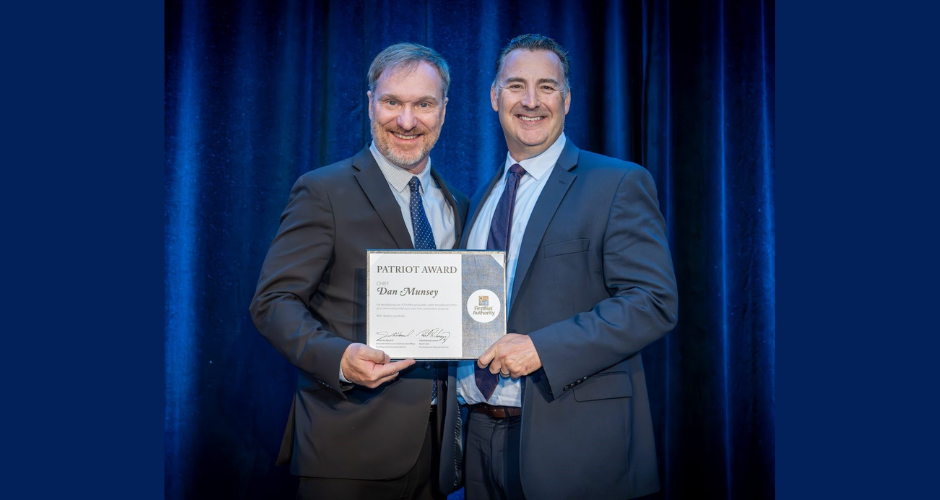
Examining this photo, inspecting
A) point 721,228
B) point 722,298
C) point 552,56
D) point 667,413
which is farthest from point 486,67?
point 667,413

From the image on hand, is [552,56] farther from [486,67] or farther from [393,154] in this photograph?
[486,67]

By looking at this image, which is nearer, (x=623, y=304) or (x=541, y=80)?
(x=623, y=304)

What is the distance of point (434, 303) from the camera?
6.57 ft

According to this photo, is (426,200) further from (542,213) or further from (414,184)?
(542,213)

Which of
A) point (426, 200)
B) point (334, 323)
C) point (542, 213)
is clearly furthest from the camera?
point (426, 200)

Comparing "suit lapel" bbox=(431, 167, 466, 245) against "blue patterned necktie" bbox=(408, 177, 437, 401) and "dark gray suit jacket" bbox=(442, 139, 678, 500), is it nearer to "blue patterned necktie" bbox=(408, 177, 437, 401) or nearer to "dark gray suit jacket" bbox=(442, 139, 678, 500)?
"blue patterned necktie" bbox=(408, 177, 437, 401)

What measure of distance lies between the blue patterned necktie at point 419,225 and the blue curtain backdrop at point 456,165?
101cm

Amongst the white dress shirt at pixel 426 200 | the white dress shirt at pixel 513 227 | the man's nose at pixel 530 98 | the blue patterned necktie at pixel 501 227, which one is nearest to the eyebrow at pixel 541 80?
the man's nose at pixel 530 98

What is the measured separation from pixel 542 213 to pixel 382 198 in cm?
51

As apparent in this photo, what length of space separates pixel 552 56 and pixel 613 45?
1.08 meters

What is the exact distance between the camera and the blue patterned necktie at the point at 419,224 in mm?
2262

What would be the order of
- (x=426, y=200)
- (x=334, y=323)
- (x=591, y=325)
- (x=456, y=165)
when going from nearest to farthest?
1. (x=591, y=325)
2. (x=334, y=323)
3. (x=426, y=200)
4. (x=456, y=165)

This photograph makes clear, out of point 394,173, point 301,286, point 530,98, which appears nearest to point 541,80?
point 530,98

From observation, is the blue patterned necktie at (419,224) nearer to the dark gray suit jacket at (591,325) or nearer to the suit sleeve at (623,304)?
the dark gray suit jacket at (591,325)
